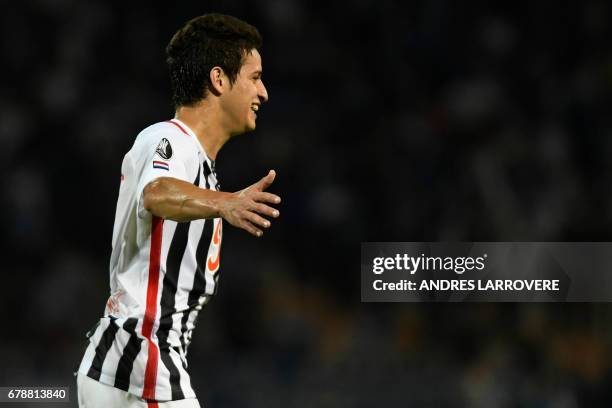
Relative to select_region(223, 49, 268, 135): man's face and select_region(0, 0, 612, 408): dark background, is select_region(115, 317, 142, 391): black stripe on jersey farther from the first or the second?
select_region(0, 0, 612, 408): dark background

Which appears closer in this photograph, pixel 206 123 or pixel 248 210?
pixel 248 210

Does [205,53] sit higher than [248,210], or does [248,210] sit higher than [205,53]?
[205,53]

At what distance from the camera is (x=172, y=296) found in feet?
8.39

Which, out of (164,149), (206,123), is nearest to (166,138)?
(164,149)

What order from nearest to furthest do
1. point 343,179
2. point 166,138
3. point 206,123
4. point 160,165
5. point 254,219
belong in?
point 254,219
point 160,165
point 166,138
point 206,123
point 343,179

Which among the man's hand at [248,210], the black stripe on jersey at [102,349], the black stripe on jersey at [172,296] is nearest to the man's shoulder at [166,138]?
the black stripe on jersey at [172,296]

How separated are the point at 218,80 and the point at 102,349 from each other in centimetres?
90

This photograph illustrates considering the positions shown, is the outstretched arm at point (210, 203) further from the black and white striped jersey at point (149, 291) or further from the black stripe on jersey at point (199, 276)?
the black stripe on jersey at point (199, 276)

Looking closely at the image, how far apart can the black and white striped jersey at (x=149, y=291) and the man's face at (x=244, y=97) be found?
26 cm

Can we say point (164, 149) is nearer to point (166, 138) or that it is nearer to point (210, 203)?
point (166, 138)

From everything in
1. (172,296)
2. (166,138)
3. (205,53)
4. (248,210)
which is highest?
(205,53)

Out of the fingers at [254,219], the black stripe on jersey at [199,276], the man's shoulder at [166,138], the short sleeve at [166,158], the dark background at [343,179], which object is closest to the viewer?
the fingers at [254,219]

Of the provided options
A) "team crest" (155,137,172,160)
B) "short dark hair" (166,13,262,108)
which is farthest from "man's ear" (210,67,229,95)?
"team crest" (155,137,172,160)

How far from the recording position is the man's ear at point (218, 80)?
281 centimetres
